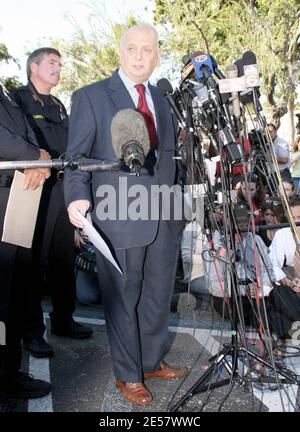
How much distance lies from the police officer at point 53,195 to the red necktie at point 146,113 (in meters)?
1.19

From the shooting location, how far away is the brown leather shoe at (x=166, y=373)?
11.3 feet

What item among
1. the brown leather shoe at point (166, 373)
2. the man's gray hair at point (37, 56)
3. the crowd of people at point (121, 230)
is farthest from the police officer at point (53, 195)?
the brown leather shoe at point (166, 373)

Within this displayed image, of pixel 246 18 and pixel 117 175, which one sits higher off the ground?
pixel 246 18

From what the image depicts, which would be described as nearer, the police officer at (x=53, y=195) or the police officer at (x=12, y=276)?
the police officer at (x=12, y=276)

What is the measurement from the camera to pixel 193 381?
3416mm

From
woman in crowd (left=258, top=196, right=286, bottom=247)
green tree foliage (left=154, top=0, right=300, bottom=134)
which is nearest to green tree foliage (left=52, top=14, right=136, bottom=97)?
green tree foliage (left=154, top=0, right=300, bottom=134)

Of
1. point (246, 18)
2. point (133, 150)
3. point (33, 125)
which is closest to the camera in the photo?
point (133, 150)

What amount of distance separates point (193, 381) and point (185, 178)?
1.34 meters

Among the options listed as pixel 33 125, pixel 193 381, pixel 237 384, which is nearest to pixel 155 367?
pixel 193 381

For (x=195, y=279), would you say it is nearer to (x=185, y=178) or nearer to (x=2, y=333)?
(x=185, y=178)

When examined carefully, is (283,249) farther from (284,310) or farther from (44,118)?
(44,118)

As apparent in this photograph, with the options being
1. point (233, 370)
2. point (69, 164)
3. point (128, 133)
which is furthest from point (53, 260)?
point (128, 133)

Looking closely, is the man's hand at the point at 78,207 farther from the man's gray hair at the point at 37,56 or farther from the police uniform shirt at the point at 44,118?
the man's gray hair at the point at 37,56

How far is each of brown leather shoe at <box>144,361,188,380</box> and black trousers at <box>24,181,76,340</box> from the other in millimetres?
1005
